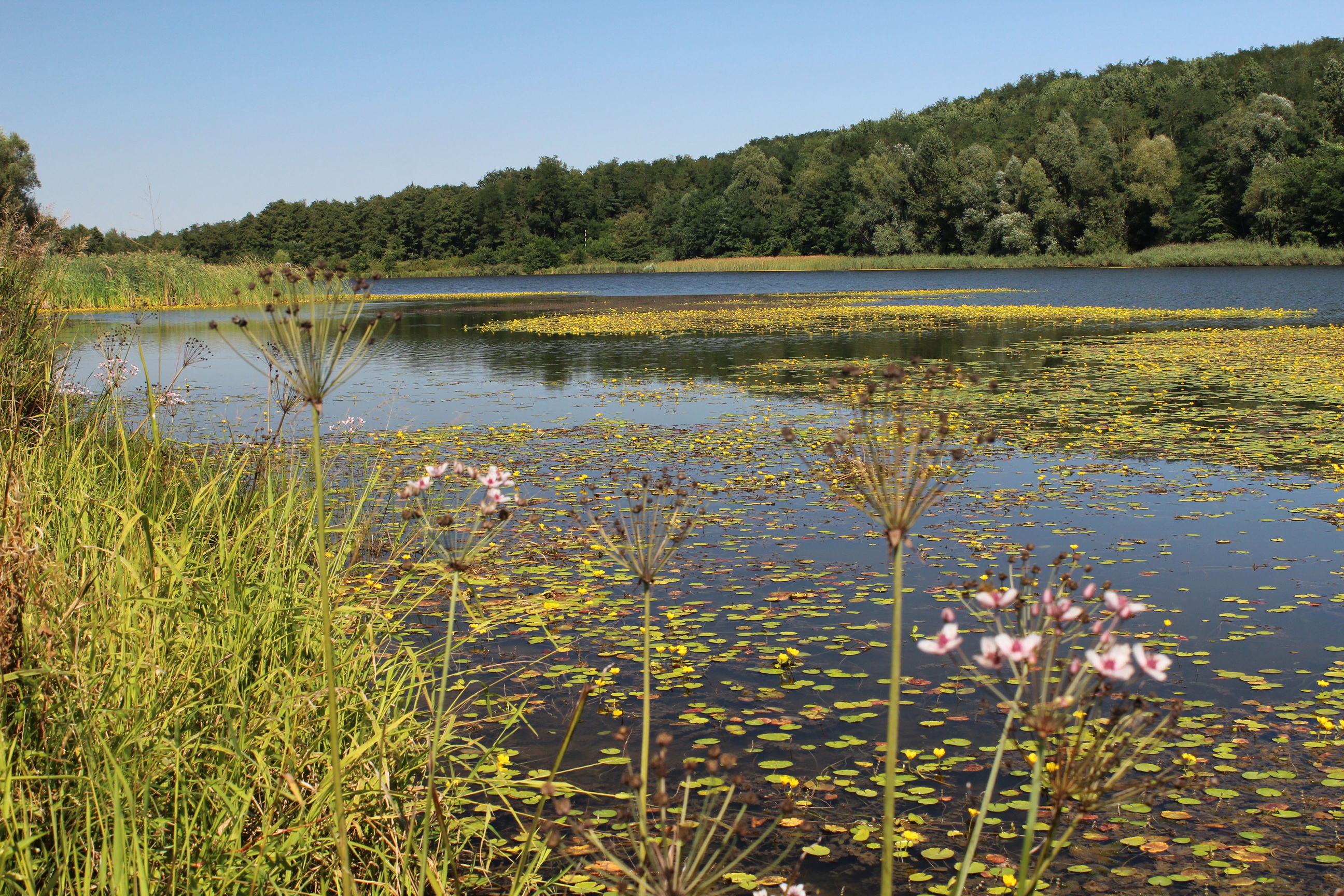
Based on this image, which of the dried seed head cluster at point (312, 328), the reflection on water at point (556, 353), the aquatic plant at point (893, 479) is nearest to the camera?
the aquatic plant at point (893, 479)

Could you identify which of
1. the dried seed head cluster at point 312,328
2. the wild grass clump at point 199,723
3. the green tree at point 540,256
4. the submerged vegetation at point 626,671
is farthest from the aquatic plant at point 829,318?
the green tree at point 540,256

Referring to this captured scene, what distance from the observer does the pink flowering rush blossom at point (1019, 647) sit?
5.49 ft

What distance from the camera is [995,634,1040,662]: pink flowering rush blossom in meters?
1.67

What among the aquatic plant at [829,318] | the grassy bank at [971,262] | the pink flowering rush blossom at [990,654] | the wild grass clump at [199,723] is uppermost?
the grassy bank at [971,262]

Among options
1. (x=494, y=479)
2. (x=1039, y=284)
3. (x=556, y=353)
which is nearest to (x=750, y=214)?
(x=1039, y=284)

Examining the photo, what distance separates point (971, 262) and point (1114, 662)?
7807 centimetres

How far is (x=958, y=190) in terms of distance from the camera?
80.2 meters

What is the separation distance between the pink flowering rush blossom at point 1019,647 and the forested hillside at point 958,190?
237 feet

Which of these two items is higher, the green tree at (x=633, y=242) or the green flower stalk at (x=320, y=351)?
the green tree at (x=633, y=242)

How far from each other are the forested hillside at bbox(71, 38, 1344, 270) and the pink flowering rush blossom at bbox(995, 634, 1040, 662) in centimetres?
7221

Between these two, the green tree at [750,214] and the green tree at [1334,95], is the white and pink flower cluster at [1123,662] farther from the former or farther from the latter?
the green tree at [750,214]

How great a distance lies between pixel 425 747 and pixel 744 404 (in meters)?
11.6

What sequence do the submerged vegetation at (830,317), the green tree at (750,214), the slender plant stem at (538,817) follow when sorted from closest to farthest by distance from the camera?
the slender plant stem at (538,817), the submerged vegetation at (830,317), the green tree at (750,214)

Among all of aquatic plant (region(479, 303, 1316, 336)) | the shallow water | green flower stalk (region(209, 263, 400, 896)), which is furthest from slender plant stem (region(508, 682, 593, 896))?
aquatic plant (region(479, 303, 1316, 336))
